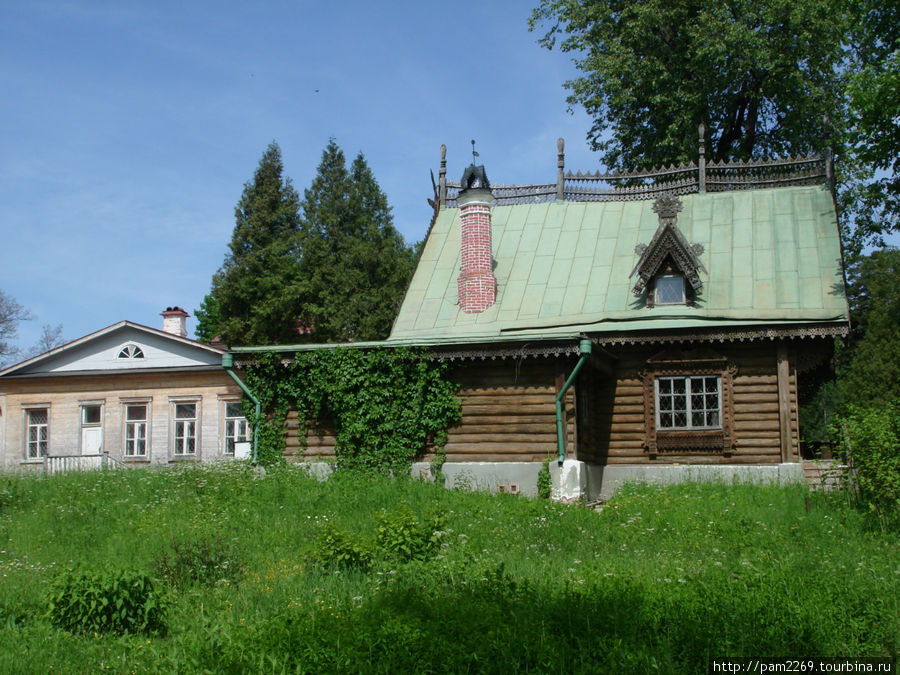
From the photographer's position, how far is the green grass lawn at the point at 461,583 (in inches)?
283

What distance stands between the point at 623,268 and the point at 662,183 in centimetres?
417

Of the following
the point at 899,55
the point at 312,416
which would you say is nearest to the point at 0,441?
the point at 312,416

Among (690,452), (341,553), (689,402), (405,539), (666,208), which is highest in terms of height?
(666,208)

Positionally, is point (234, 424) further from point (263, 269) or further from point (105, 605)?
point (105, 605)

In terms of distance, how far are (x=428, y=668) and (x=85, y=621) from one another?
11.9 feet

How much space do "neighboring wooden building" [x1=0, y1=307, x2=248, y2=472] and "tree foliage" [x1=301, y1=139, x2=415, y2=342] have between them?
12.7 metres

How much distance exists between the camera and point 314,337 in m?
39.9

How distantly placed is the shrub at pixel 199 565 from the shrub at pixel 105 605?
3.87ft

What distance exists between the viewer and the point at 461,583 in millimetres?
8992

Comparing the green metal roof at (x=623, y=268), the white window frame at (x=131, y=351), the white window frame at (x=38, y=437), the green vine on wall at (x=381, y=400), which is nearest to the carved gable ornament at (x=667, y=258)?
the green metal roof at (x=623, y=268)

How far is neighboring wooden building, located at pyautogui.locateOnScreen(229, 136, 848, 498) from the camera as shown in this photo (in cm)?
1867

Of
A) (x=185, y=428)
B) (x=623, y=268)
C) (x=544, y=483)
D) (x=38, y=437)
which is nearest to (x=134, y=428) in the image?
(x=185, y=428)

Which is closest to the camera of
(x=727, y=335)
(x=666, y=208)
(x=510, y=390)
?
(x=510, y=390)

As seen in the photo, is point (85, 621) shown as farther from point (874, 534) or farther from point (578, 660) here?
point (874, 534)
